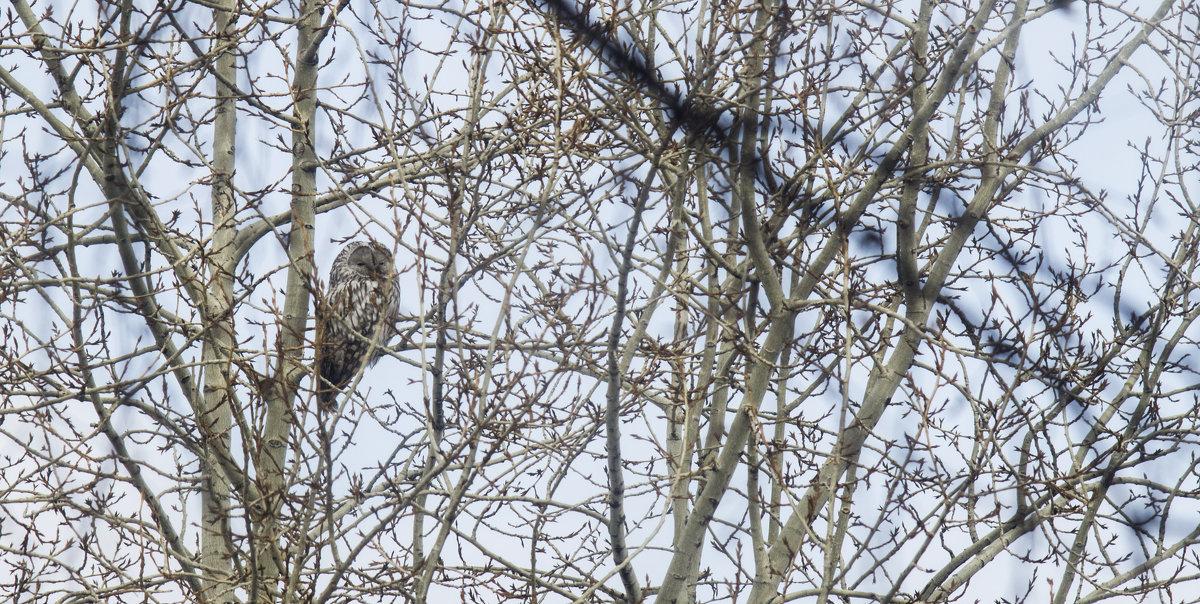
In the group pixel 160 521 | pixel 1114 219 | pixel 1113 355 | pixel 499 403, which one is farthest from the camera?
pixel 160 521

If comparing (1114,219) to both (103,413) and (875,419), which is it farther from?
(103,413)

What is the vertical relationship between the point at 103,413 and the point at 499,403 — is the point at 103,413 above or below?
above

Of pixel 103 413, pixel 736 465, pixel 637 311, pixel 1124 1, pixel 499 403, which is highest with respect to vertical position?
pixel 1124 1

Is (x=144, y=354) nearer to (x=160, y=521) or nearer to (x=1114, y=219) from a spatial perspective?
(x=160, y=521)

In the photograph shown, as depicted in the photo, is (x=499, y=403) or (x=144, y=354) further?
(x=144, y=354)

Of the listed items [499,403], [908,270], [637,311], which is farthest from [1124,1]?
[499,403]

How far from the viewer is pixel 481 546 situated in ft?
18.3

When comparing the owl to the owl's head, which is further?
the owl's head

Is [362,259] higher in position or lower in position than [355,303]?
higher

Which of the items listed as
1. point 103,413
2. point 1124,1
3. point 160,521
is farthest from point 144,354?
point 1124,1

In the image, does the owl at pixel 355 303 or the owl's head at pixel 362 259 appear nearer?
the owl at pixel 355 303

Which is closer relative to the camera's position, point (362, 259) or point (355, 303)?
point (355, 303)

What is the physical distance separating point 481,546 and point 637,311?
5.79 ft

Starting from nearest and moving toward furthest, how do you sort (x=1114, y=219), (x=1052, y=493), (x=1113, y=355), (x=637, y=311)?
1. (x=1114, y=219)
2. (x=1052, y=493)
3. (x=1113, y=355)
4. (x=637, y=311)
